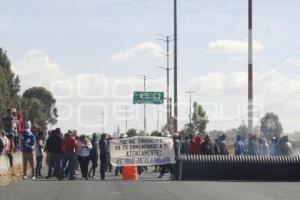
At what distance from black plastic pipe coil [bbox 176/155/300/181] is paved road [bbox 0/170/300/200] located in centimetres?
305

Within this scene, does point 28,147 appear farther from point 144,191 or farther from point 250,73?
point 250,73

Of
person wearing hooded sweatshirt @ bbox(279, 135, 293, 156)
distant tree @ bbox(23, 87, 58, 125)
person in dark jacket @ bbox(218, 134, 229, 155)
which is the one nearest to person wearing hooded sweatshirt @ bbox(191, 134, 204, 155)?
person in dark jacket @ bbox(218, 134, 229, 155)

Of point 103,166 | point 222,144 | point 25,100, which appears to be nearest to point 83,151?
point 103,166

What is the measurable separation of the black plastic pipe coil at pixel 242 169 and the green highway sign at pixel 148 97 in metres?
28.8

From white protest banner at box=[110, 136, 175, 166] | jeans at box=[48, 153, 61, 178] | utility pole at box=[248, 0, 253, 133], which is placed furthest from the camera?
utility pole at box=[248, 0, 253, 133]

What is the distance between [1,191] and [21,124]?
12778 millimetres

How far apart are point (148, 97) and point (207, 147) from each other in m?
27.3

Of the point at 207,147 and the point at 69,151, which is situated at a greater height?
the point at 207,147

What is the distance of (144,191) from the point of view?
20875mm

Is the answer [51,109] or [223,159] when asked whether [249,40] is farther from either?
[51,109]

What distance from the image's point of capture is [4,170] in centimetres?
2981

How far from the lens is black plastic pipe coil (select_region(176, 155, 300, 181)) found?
27.6m

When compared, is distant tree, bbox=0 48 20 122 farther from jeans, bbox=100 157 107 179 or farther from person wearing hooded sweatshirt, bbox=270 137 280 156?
jeans, bbox=100 157 107 179

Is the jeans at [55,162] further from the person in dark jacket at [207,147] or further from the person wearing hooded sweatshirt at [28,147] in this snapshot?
the person in dark jacket at [207,147]
